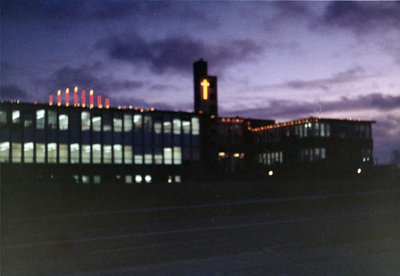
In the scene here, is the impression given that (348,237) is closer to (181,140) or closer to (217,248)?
(217,248)

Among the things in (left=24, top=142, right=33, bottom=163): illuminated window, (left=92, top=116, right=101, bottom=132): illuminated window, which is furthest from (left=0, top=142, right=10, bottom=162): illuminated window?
(left=92, top=116, right=101, bottom=132): illuminated window

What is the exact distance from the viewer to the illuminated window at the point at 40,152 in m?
61.0

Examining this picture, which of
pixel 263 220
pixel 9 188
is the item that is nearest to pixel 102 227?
pixel 263 220

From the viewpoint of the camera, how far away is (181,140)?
70.3m

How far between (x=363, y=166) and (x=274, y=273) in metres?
58.1

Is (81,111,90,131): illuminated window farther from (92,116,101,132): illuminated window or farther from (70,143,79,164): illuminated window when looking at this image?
(70,143,79,164): illuminated window

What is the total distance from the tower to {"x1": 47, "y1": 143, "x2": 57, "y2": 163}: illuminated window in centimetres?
2303

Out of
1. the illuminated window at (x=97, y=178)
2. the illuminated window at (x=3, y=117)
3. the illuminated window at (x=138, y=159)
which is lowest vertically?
the illuminated window at (x=97, y=178)

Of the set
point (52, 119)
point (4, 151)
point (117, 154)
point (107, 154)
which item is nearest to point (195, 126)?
point (117, 154)

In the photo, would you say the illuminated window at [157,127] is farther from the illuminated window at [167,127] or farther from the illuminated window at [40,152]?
the illuminated window at [40,152]

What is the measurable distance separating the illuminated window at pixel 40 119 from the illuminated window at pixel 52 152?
2.65 metres

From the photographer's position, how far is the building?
60.4m

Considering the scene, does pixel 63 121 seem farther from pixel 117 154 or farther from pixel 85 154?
pixel 117 154

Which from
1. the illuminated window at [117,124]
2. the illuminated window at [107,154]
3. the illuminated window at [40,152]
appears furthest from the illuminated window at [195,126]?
the illuminated window at [40,152]
